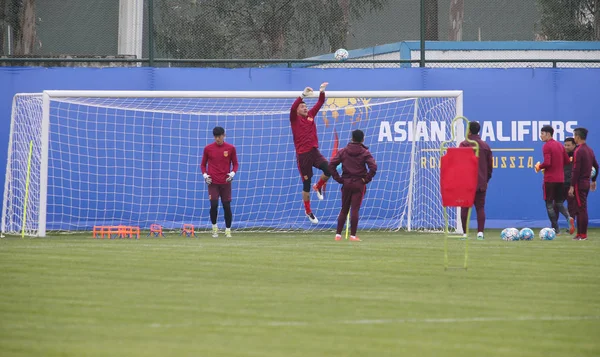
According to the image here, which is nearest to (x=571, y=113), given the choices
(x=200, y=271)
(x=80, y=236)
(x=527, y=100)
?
(x=527, y=100)

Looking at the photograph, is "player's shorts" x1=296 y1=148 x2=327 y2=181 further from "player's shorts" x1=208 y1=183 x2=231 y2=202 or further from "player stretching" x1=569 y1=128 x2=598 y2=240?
"player stretching" x1=569 y1=128 x2=598 y2=240

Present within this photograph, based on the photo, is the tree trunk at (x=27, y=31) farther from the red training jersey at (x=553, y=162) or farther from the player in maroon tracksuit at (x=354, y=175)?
the red training jersey at (x=553, y=162)

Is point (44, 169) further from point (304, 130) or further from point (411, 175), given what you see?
point (411, 175)

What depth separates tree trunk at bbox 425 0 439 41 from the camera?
23.1 metres

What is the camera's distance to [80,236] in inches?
769

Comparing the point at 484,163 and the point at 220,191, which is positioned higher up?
the point at 484,163

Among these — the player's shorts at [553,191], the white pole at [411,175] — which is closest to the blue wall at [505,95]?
the white pole at [411,175]

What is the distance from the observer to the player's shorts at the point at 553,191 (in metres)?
19.9

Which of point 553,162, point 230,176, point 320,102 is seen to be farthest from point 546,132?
point 230,176

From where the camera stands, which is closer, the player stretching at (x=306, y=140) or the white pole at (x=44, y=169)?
the player stretching at (x=306, y=140)

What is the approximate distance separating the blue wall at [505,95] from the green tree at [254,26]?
0.73m

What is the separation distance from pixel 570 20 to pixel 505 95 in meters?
3.07

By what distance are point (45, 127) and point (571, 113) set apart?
11.4m

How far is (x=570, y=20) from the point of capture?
79.4ft
